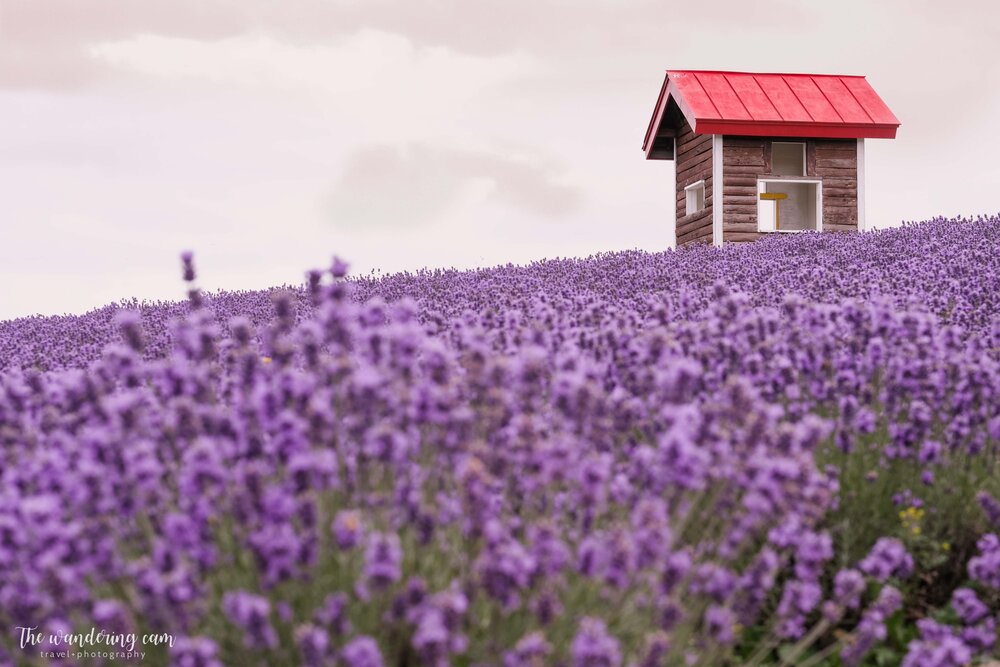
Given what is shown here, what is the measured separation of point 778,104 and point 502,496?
18417mm

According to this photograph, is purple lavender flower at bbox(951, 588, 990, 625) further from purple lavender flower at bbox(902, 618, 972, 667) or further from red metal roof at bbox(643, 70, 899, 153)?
red metal roof at bbox(643, 70, 899, 153)

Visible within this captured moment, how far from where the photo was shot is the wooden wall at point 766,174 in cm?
1939

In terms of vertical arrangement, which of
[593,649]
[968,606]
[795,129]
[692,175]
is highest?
[795,129]

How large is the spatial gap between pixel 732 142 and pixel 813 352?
15.9 metres

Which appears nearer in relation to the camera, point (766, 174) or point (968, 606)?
point (968, 606)

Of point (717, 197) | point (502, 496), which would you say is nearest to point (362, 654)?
point (502, 496)

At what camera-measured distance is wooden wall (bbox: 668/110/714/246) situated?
19891 mm

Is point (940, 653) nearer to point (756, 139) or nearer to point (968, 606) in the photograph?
point (968, 606)

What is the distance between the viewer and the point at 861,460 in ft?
14.2

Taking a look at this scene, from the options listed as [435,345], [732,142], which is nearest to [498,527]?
[435,345]

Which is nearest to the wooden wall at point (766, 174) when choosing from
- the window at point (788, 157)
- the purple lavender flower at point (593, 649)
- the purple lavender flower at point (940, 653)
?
the window at point (788, 157)

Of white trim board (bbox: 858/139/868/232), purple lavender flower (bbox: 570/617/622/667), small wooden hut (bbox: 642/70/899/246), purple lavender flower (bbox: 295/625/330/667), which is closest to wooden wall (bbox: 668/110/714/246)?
small wooden hut (bbox: 642/70/899/246)

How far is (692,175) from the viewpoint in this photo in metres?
21.0

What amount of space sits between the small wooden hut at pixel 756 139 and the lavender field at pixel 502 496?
1499 cm
